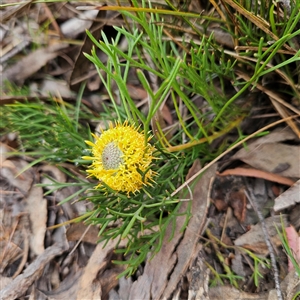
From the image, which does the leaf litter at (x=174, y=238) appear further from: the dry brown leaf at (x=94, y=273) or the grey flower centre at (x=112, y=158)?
the grey flower centre at (x=112, y=158)

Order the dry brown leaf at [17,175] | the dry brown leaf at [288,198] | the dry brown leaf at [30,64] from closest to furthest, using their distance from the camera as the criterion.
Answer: the dry brown leaf at [288,198] < the dry brown leaf at [17,175] < the dry brown leaf at [30,64]

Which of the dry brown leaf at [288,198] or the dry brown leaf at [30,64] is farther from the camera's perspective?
the dry brown leaf at [30,64]

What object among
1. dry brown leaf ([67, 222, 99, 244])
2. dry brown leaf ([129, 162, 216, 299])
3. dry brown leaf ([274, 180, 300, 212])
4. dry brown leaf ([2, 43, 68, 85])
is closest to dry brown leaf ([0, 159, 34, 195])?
dry brown leaf ([67, 222, 99, 244])

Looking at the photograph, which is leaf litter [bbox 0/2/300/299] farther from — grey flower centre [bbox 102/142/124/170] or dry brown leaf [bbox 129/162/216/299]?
grey flower centre [bbox 102/142/124/170]

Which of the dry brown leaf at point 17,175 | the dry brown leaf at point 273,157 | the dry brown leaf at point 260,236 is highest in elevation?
the dry brown leaf at point 17,175

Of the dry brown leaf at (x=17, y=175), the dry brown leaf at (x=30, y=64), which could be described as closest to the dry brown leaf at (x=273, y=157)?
the dry brown leaf at (x=17, y=175)

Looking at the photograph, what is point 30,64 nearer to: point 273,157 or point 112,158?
point 112,158

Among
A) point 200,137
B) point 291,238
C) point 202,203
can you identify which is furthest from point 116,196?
point 291,238
